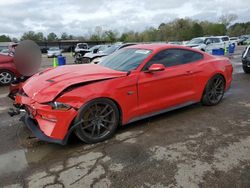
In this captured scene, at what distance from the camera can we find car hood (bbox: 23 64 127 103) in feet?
11.8

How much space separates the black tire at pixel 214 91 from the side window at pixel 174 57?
66 centimetres

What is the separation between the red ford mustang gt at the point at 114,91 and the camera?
3537 millimetres

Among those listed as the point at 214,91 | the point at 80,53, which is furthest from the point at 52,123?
the point at 80,53

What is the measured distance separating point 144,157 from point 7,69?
290 inches

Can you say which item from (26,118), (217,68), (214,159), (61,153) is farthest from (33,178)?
(217,68)

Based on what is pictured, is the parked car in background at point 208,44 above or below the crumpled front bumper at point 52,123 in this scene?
above

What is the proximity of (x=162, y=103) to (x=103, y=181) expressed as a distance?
214 centimetres

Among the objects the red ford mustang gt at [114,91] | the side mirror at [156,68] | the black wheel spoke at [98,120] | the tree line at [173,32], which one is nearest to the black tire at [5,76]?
the red ford mustang gt at [114,91]

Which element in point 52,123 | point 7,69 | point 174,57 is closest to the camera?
point 52,123

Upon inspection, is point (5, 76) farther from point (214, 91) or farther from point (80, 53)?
point (80, 53)

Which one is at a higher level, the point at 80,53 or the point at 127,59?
the point at 127,59

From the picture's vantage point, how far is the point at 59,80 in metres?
3.84

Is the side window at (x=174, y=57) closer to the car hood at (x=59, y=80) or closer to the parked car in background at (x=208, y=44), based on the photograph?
the car hood at (x=59, y=80)

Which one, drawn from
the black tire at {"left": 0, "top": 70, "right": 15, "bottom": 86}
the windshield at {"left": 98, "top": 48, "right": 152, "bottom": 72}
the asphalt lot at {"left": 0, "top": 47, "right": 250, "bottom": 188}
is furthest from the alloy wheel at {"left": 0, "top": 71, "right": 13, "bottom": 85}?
the windshield at {"left": 98, "top": 48, "right": 152, "bottom": 72}
